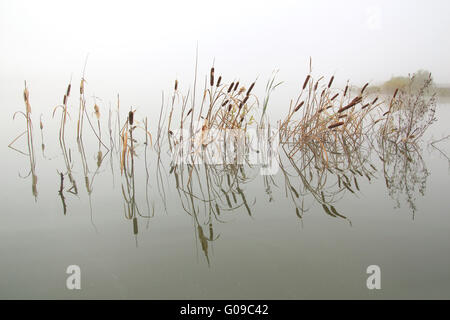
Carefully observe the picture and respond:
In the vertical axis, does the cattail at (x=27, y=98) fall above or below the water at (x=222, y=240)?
above

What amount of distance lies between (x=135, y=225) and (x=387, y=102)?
234 cm

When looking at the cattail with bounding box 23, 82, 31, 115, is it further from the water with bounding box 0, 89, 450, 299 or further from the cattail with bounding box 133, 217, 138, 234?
the cattail with bounding box 133, 217, 138, 234

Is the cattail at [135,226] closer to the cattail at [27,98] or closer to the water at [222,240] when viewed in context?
the water at [222,240]

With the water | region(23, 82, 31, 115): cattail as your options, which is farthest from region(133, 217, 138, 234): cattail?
region(23, 82, 31, 115): cattail

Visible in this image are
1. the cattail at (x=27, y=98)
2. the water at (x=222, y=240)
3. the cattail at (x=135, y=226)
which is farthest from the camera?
the cattail at (x=27, y=98)

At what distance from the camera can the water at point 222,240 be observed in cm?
89

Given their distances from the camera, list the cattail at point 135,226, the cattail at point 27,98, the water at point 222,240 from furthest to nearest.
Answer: the cattail at point 27,98
the cattail at point 135,226
the water at point 222,240

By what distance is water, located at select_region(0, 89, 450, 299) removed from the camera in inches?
35.2

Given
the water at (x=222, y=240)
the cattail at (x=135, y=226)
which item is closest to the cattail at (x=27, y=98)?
the water at (x=222, y=240)

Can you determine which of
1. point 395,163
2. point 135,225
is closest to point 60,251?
point 135,225

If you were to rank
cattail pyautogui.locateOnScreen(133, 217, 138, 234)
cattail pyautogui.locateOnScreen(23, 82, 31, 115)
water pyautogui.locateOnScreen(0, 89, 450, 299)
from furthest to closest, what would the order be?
1. cattail pyautogui.locateOnScreen(23, 82, 31, 115)
2. cattail pyautogui.locateOnScreen(133, 217, 138, 234)
3. water pyautogui.locateOnScreen(0, 89, 450, 299)

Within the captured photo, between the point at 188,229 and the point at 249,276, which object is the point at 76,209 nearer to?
the point at 188,229

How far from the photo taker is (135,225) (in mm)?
1267

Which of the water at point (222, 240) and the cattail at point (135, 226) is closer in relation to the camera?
the water at point (222, 240)
